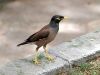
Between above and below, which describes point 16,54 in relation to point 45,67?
below

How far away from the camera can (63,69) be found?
517cm

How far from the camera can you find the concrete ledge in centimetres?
491

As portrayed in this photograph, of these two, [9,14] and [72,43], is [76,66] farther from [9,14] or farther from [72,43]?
[9,14]

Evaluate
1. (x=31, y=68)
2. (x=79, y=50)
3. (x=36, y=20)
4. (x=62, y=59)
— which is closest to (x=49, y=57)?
(x=62, y=59)

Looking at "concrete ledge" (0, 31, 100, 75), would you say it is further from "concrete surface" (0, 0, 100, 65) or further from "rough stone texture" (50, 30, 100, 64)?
"concrete surface" (0, 0, 100, 65)

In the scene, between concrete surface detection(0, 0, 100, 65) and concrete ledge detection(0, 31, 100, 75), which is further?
concrete surface detection(0, 0, 100, 65)

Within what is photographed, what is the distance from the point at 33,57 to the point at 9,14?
3365mm

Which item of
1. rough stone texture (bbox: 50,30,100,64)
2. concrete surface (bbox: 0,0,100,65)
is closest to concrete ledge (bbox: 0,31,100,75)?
rough stone texture (bbox: 50,30,100,64)

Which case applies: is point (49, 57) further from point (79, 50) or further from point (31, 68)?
point (79, 50)

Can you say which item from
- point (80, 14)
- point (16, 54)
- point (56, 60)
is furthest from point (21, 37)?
point (56, 60)

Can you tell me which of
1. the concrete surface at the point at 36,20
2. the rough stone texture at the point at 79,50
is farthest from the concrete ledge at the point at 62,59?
the concrete surface at the point at 36,20

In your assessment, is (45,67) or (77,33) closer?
(45,67)

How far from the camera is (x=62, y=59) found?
5.28 meters

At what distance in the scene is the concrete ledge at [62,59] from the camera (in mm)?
4910
